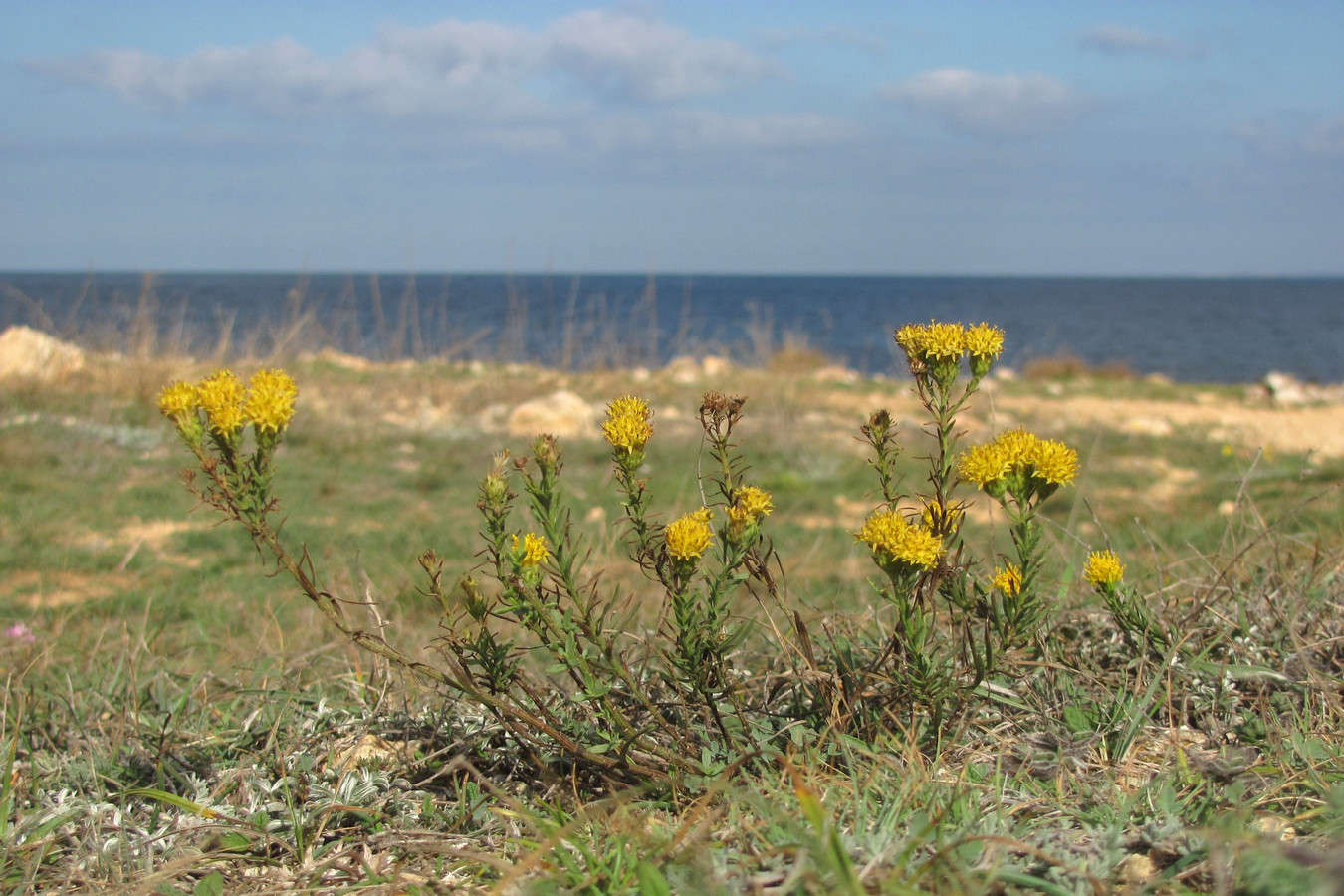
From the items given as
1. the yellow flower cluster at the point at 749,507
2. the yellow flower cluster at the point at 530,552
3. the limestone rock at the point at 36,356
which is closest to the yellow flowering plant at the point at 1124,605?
the yellow flower cluster at the point at 749,507

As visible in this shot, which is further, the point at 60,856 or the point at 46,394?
the point at 46,394

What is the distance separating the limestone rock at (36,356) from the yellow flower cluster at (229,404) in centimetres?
924

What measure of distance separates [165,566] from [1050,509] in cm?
586

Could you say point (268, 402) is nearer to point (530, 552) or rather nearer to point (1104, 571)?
point (530, 552)

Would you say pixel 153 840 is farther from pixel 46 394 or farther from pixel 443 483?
pixel 46 394

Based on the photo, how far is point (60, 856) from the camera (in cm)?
159

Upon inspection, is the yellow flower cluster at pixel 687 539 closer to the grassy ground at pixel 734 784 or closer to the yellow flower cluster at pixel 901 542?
the yellow flower cluster at pixel 901 542

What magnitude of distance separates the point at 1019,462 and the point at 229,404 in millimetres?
1294

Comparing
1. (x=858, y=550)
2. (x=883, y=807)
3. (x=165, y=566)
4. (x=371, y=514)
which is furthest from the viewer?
(x=371, y=514)

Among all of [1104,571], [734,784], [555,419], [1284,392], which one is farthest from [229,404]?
[1284,392]

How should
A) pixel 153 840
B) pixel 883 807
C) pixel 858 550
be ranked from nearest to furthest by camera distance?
pixel 883 807
pixel 153 840
pixel 858 550

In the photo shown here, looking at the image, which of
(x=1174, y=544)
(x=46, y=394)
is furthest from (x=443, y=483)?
(x=1174, y=544)

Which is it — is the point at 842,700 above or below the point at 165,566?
above

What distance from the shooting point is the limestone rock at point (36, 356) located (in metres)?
9.22
